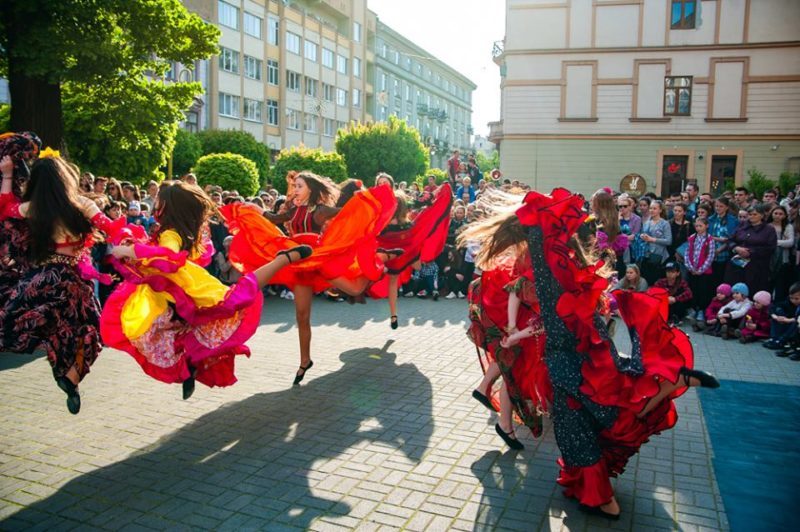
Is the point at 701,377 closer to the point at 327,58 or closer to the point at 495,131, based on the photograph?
the point at 495,131

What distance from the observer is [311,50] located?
2122 inches

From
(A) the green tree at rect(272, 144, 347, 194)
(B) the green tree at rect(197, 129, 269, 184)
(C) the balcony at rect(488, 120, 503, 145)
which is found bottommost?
(A) the green tree at rect(272, 144, 347, 194)

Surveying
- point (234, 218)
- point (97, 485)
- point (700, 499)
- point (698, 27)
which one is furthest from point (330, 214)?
point (698, 27)

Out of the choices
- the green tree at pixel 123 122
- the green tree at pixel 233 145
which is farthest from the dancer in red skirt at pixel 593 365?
the green tree at pixel 233 145

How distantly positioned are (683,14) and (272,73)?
29893 mm

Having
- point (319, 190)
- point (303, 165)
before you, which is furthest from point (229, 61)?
point (319, 190)

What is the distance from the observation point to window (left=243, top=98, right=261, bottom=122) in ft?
152

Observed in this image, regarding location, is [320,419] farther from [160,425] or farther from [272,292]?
[272,292]

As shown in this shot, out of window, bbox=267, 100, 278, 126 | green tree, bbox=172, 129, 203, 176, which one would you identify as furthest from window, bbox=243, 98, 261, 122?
green tree, bbox=172, 129, 203, 176

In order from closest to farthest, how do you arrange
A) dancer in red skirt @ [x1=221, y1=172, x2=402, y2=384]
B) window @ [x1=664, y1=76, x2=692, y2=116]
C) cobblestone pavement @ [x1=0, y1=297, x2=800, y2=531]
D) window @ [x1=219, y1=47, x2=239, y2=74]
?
cobblestone pavement @ [x1=0, y1=297, x2=800, y2=531] < dancer in red skirt @ [x1=221, y1=172, x2=402, y2=384] < window @ [x1=664, y1=76, x2=692, y2=116] < window @ [x1=219, y1=47, x2=239, y2=74]

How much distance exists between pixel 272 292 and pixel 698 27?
2655 cm

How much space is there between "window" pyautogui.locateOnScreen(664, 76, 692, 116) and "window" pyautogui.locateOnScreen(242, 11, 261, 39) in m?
28.9

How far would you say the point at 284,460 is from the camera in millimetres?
4652

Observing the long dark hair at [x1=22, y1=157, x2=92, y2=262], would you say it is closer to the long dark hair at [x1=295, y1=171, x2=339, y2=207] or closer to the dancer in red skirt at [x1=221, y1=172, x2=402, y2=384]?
the dancer in red skirt at [x1=221, y1=172, x2=402, y2=384]
